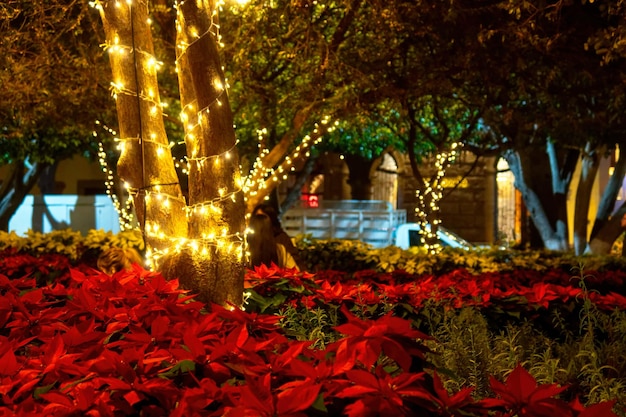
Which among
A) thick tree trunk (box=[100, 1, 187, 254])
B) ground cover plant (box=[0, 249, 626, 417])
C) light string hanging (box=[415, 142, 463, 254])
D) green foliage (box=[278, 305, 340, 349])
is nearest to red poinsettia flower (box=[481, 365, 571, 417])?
ground cover plant (box=[0, 249, 626, 417])

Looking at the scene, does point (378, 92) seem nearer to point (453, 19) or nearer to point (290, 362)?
point (453, 19)

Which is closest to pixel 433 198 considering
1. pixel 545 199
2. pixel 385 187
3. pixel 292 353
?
pixel 545 199

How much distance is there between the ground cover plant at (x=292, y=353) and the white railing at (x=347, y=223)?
19292mm

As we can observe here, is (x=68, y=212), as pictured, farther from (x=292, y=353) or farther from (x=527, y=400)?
(x=527, y=400)

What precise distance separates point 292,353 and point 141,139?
2880 mm

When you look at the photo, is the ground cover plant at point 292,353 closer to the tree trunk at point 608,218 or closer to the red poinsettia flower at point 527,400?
the red poinsettia flower at point 527,400

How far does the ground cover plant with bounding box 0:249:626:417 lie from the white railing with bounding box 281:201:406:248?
19292 millimetres

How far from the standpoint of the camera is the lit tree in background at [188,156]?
4867 millimetres

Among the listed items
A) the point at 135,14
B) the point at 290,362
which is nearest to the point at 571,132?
the point at 135,14

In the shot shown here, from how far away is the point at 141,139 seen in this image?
511 cm

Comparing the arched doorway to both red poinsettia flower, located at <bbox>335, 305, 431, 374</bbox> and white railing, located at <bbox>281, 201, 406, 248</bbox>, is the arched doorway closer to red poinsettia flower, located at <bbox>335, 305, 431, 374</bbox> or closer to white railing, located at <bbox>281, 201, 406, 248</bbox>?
white railing, located at <bbox>281, 201, 406, 248</bbox>

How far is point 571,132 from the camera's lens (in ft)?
45.6

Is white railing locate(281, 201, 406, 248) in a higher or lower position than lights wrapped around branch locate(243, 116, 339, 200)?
lower

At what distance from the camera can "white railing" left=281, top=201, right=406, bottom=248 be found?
2488 centimetres
